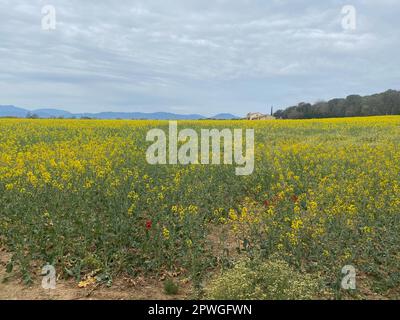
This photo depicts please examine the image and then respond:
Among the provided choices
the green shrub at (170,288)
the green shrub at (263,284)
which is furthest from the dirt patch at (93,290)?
the green shrub at (263,284)

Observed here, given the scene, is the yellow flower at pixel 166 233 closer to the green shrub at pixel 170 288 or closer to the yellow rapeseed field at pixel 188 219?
the yellow rapeseed field at pixel 188 219

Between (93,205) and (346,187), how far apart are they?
20.8 ft

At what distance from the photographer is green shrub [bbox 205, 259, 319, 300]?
5.16 meters

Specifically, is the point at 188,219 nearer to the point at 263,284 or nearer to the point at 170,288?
the point at 170,288

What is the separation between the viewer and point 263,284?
18.0ft

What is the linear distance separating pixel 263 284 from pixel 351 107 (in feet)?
230

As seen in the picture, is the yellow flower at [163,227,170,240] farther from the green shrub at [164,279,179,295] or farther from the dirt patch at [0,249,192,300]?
the green shrub at [164,279,179,295]

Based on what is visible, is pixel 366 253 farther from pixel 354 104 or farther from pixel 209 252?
pixel 354 104

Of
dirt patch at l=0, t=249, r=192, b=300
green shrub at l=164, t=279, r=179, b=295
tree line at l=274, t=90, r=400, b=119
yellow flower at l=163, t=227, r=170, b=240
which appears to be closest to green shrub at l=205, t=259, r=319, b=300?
green shrub at l=164, t=279, r=179, b=295

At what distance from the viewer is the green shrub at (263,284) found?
16.9 ft

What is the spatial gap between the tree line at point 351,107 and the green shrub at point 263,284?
216 feet

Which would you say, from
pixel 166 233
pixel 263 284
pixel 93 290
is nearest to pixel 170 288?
pixel 93 290

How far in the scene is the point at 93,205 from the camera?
8.24 m
